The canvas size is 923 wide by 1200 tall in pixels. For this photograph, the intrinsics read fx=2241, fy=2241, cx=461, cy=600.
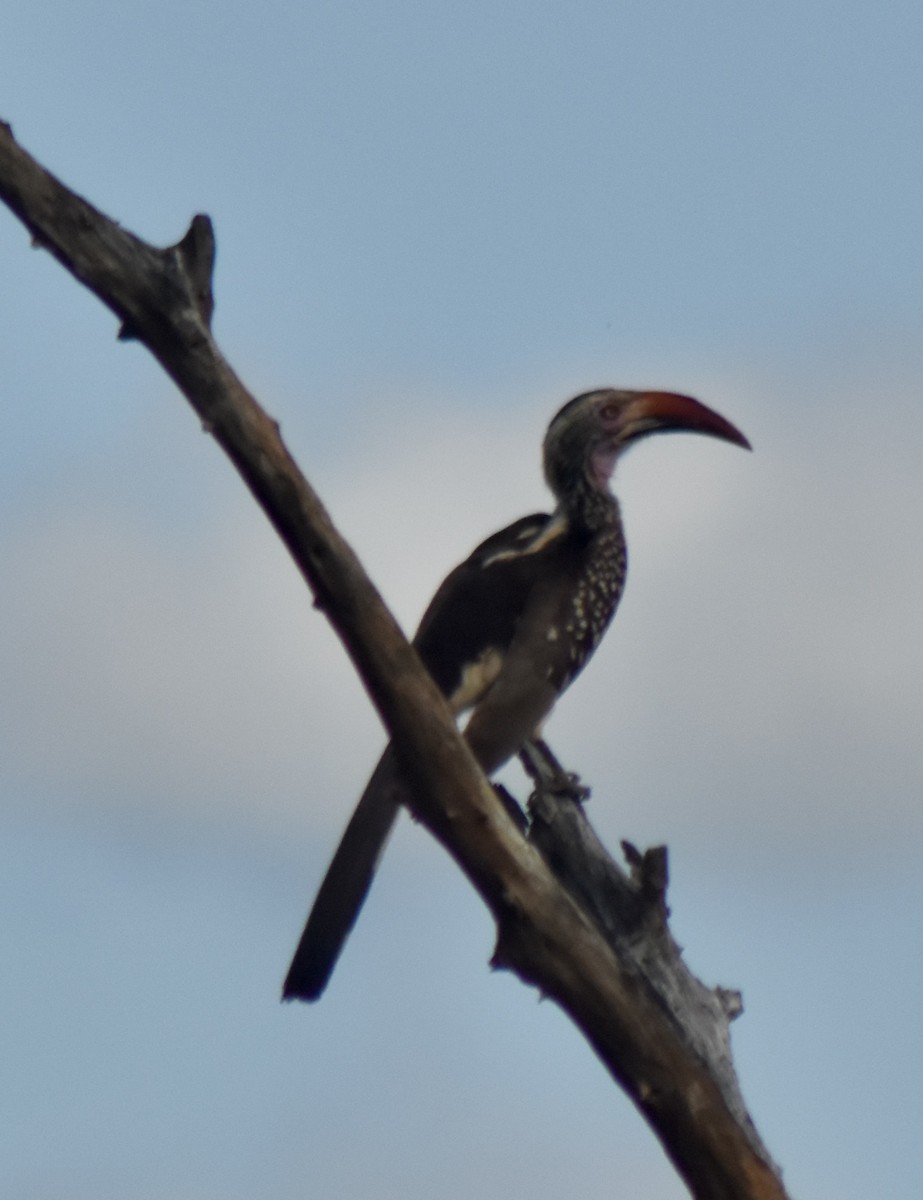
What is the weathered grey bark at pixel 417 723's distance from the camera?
187 inches

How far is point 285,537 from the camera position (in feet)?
15.7

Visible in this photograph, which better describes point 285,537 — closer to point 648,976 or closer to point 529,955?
point 529,955

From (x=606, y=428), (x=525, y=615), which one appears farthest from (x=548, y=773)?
(x=606, y=428)

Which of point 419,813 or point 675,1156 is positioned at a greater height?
point 419,813

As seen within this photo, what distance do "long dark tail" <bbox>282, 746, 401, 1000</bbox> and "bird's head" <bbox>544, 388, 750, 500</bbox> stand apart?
228 cm

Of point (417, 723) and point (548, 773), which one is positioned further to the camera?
point (548, 773)

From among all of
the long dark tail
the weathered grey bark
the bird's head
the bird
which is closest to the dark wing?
the bird

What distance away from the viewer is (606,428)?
8.28 meters

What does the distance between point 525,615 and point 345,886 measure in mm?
1404

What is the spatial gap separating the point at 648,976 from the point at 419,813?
3.25 ft

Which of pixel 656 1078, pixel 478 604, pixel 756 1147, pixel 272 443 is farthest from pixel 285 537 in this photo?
pixel 478 604

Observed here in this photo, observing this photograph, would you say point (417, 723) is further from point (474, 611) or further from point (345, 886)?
point (474, 611)

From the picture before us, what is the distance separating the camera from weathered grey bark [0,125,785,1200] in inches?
187

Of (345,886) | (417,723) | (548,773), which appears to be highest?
(548,773)
